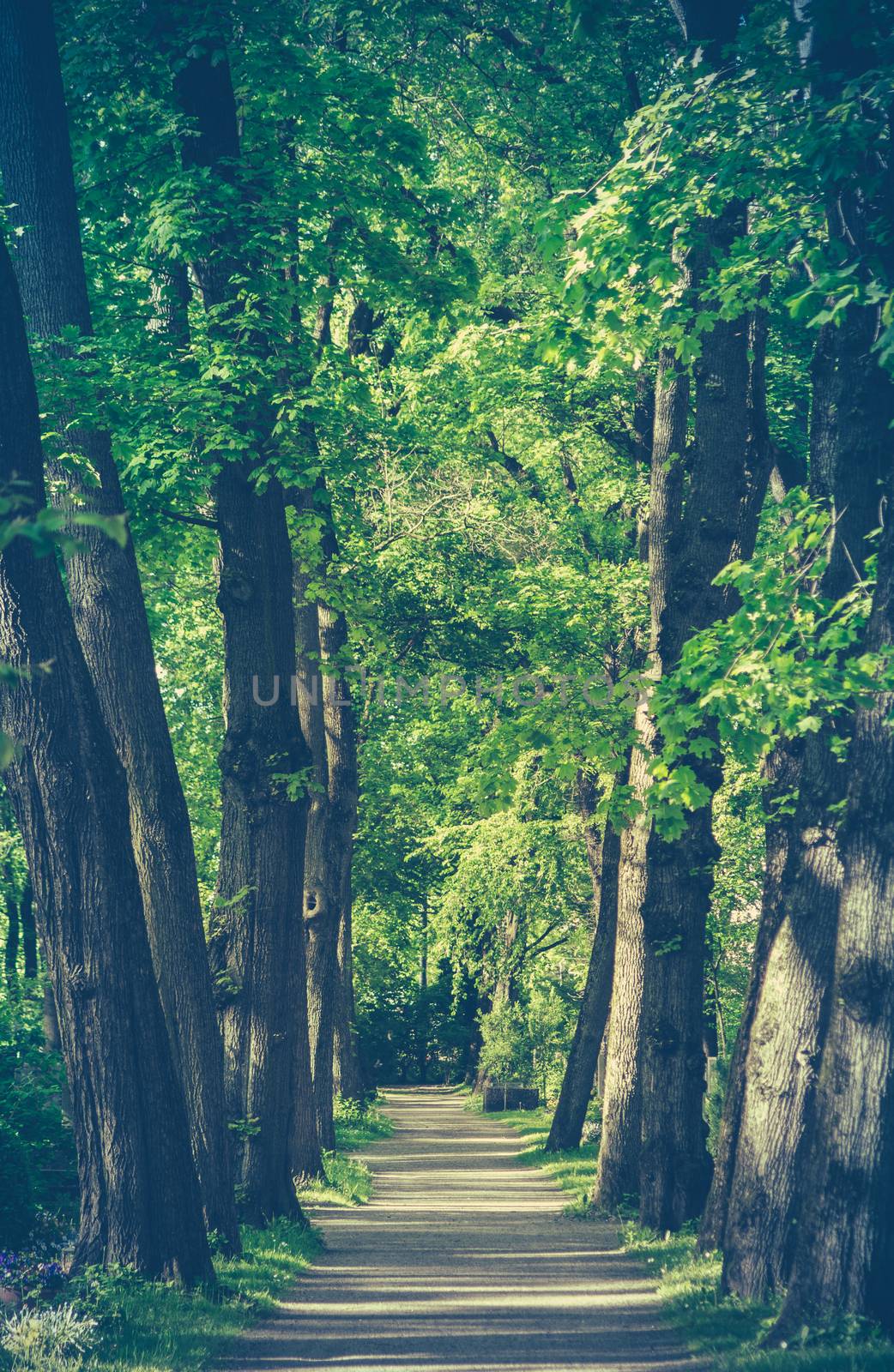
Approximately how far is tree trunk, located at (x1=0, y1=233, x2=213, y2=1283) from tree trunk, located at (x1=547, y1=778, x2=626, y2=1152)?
11038 mm

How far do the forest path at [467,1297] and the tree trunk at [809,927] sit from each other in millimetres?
1038

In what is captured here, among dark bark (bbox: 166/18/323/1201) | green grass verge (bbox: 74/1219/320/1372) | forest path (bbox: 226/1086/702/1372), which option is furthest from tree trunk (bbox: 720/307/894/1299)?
dark bark (bbox: 166/18/323/1201)

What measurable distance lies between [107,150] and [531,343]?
7.06m

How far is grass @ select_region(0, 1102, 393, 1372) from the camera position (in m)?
7.55

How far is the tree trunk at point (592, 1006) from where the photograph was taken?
20.6 meters

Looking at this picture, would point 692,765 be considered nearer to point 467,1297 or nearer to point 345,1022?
point 467,1297

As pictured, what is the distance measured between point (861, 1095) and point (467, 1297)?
14.6ft

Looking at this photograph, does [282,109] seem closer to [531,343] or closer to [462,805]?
[531,343]

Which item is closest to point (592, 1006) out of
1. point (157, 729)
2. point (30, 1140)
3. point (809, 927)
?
point (30, 1140)

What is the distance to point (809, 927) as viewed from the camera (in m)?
9.80

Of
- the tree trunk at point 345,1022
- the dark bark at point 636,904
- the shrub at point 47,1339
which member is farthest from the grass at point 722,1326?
the tree trunk at point 345,1022

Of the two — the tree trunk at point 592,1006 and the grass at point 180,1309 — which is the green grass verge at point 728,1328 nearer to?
the grass at point 180,1309

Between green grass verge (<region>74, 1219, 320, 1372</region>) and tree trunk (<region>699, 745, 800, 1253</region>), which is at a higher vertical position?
tree trunk (<region>699, 745, 800, 1253</region>)

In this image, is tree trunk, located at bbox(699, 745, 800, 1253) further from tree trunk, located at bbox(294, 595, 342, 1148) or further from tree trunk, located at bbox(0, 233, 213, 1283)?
tree trunk, located at bbox(294, 595, 342, 1148)
